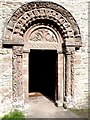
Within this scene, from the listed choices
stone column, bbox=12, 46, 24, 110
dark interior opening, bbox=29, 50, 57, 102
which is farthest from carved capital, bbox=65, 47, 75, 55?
dark interior opening, bbox=29, 50, 57, 102

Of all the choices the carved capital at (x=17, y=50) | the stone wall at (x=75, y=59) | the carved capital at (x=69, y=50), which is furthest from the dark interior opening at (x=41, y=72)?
the carved capital at (x=17, y=50)

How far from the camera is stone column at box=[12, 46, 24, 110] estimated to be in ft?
28.8

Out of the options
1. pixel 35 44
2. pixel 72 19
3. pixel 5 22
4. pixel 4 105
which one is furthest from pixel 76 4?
pixel 4 105

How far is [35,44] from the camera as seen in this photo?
366 inches

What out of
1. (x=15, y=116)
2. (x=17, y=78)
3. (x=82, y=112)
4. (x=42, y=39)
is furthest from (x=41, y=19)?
(x=82, y=112)

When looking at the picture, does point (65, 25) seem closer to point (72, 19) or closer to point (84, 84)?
point (72, 19)

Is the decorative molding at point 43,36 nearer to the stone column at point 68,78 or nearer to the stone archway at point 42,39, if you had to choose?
the stone archway at point 42,39

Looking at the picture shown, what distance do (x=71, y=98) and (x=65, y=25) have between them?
2.92m

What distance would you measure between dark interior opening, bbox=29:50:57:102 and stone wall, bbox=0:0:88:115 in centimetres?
365

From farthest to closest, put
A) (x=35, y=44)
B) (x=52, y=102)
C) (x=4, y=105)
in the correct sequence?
(x=52, y=102) < (x=35, y=44) < (x=4, y=105)

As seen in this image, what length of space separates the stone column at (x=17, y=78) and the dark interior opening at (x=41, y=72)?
13.9 feet

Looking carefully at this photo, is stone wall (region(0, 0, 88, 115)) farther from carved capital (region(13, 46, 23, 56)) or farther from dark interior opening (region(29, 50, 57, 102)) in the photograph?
dark interior opening (region(29, 50, 57, 102))

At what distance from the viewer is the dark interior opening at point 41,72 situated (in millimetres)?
13547

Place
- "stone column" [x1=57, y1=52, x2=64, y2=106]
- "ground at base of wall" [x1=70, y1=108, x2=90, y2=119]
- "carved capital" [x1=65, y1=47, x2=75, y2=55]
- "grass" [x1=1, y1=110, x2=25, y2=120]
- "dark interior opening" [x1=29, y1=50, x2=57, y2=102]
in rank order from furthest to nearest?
"dark interior opening" [x1=29, y1=50, x2=57, y2=102]
"stone column" [x1=57, y1=52, x2=64, y2=106]
"carved capital" [x1=65, y1=47, x2=75, y2=55]
"ground at base of wall" [x1=70, y1=108, x2=90, y2=119]
"grass" [x1=1, y1=110, x2=25, y2=120]
